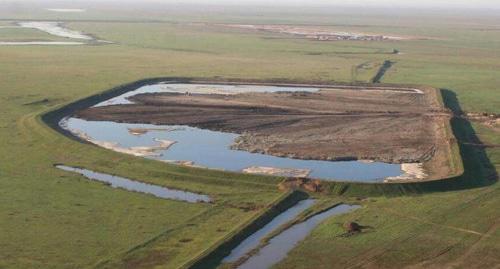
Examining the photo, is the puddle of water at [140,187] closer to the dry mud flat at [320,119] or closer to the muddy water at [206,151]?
the muddy water at [206,151]

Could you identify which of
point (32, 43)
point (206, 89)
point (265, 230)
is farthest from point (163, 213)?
point (32, 43)

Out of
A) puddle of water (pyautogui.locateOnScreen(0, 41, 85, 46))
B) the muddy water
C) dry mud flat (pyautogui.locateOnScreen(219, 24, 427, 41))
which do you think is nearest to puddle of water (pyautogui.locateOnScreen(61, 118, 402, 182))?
the muddy water

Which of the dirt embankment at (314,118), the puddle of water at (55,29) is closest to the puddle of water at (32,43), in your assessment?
the puddle of water at (55,29)

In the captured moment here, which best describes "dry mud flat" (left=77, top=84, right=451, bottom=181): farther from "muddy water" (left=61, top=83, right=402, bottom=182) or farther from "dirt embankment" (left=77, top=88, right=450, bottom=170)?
"muddy water" (left=61, top=83, right=402, bottom=182)

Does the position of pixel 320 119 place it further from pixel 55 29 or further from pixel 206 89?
pixel 55 29

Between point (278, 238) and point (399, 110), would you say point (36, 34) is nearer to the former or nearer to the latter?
point (399, 110)

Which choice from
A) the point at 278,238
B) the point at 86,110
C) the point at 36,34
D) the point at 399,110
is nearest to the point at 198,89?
the point at 86,110
